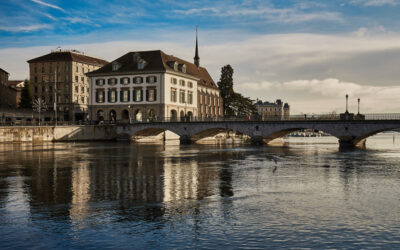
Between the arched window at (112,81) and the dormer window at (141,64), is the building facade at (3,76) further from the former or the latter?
the dormer window at (141,64)

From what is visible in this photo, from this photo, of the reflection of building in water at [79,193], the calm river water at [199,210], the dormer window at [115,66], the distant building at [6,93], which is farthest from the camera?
the distant building at [6,93]

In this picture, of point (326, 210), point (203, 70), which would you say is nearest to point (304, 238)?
point (326, 210)

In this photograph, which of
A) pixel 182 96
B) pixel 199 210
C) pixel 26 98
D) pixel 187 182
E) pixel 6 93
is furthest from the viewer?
pixel 6 93

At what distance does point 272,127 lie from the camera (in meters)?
70.4

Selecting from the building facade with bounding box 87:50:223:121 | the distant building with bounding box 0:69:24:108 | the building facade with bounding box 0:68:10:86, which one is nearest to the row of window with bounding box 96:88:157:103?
the building facade with bounding box 87:50:223:121

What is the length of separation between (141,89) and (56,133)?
1968 cm

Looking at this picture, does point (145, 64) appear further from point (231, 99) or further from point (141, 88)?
point (231, 99)

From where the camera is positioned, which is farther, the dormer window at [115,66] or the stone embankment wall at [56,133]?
the dormer window at [115,66]

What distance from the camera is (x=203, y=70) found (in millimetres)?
123500

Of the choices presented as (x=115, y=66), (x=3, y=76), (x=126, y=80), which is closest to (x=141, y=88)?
(x=126, y=80)

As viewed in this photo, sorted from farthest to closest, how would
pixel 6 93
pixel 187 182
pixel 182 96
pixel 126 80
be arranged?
pixel 6 93, pixel 182 96, pixel 126 80, pixel 187 182

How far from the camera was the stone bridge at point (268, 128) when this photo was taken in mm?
61875

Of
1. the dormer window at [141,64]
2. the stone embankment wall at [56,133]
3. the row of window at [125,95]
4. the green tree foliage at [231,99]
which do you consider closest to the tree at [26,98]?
the row of window at [125,95]

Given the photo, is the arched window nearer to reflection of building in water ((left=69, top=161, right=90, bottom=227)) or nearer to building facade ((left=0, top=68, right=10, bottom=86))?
building facade ((left=0, top=68, right=10, bottom=86))
